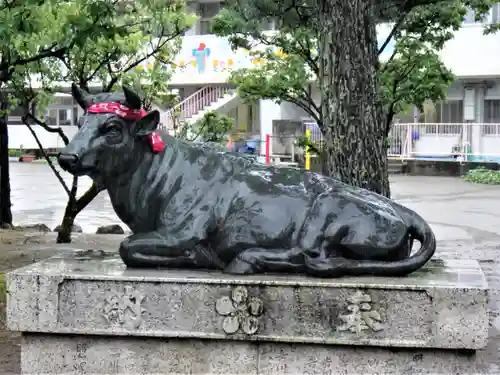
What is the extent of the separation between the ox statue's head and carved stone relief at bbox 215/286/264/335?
3.36 ft

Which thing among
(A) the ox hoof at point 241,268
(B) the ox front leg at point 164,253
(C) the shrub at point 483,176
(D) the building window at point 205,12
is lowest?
(C) the shrub at point 483,176

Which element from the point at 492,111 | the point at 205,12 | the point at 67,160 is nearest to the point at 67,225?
the point at 67,160

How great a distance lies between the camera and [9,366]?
4914mm

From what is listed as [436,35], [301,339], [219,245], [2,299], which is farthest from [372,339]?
[436,35]

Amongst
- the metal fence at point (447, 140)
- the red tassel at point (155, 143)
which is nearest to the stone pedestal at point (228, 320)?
the red tassel at point (155, 143)

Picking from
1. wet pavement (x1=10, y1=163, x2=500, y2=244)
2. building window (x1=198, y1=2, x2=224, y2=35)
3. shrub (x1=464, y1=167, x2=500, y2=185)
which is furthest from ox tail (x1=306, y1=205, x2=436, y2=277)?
building window (x1=198, y1=2, x2=224, y2=35)

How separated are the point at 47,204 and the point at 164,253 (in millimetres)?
14468

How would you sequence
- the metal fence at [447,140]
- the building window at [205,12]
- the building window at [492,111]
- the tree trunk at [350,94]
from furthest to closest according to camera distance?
the building window at [205,12]
the building window at [492,111]
the metal fence at [447,140]
the tree trunk at [350,94]

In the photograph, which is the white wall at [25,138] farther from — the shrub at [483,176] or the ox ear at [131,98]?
the ox ear at [131,98]

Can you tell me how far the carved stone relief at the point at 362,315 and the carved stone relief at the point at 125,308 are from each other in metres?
1.15

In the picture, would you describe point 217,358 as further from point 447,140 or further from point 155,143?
point 447,140

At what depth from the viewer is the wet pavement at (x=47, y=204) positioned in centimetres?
1487

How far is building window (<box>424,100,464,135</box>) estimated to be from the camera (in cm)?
2522

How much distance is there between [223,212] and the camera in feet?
13.5
